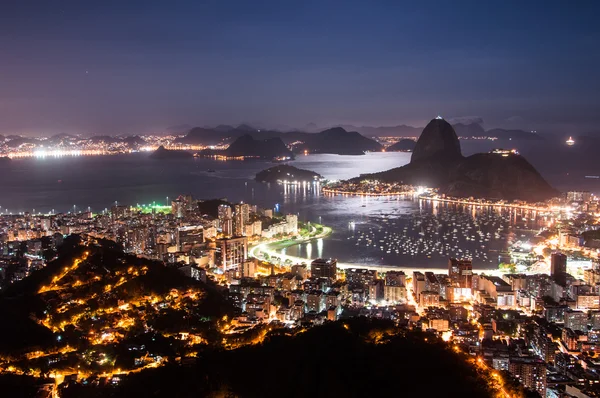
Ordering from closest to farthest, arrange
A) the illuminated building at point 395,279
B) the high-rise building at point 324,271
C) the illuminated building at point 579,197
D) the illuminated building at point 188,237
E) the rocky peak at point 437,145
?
1. the illuminated building at point 395,279
2. the high-rise building at point 324,271
3. the illuminated building at point 188,237
4. the illuminated building at point 579,197
5. the rocky peak at point 437,145

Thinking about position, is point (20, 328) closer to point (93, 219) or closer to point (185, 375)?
point (185, 375)

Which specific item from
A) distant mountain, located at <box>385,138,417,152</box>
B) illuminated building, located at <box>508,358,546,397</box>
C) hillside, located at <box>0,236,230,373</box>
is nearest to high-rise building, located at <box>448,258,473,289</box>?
illuminated building, located at <box>508,358,546,397</box>

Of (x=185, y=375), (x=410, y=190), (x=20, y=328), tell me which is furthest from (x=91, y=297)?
(x=410, y=190)

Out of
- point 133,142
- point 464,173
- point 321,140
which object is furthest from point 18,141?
point 464,173

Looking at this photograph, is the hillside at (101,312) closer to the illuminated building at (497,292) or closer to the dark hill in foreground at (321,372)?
the dark hill in foreground at (321,372)

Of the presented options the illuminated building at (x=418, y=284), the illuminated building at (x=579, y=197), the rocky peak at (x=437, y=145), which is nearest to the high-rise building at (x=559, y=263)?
the illuminated building at (x=418, y=284)

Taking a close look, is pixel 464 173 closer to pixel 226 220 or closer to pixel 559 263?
pixel 226 220
